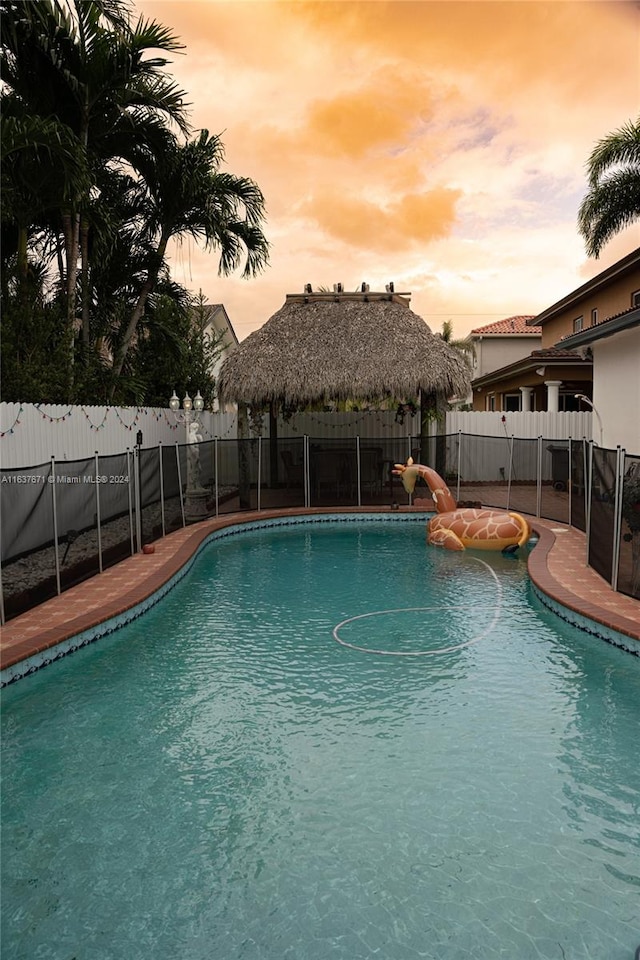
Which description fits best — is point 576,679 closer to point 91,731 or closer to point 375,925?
point 375,925

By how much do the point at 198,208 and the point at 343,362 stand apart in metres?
5.17

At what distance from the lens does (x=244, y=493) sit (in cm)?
1605

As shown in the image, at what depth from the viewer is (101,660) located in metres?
6.95

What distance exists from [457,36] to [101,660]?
8.69 meters

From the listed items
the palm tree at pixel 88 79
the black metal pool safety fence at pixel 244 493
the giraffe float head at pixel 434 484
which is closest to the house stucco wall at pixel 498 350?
the black metal pool safety fence at pixel 244 493

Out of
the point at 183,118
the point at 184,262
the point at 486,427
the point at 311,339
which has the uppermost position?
the point at 183,118

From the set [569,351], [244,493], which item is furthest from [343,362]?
[569,351]

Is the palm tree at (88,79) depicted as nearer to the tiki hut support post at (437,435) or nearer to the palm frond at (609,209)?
the tiki hut support post at (437,435)

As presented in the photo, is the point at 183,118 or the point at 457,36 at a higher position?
the point at 183,118

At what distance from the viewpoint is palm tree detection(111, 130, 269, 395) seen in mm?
15898

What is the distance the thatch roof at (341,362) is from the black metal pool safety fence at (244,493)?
1.30 meters

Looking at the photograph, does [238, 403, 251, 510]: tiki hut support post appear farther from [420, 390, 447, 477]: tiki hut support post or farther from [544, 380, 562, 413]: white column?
[544, 380, 562, 413]: white column

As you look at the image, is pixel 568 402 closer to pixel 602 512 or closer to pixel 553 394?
pixel 553 394

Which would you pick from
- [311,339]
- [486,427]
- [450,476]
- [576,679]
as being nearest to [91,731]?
[576,679]
